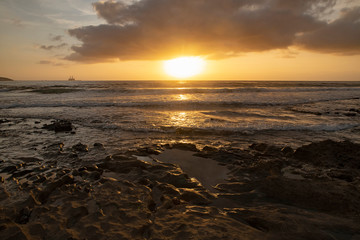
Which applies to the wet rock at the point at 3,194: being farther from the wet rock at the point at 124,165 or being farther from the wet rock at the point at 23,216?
Answer: the wet rock at the point at 124,165

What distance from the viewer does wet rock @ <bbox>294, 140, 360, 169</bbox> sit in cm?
512

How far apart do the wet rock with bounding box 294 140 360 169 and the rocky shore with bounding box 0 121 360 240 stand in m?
0.02

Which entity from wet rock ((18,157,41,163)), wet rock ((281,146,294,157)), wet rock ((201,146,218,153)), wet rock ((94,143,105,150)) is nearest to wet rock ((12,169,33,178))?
wet rock ((18,157,41,163))

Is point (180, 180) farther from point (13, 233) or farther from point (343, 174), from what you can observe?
point (343, 174)

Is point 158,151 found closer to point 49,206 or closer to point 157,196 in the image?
point 157,196

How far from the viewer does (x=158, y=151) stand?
20.7 feet

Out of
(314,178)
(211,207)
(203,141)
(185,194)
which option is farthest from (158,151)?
(314,178)

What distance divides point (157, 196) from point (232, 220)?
154 cm

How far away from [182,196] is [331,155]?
188 inches

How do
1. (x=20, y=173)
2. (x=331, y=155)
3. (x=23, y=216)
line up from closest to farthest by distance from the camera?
1. (x=23, y=216)
2. (x=20, y=173)
3. (x=331, y=155)

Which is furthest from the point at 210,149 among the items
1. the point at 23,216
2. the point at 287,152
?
the point at 23,216

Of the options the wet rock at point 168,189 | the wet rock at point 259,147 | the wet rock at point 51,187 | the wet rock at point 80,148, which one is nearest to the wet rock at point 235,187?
the wet rock at point 168,189

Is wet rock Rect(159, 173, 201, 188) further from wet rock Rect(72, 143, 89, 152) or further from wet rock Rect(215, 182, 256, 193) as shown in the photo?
wet rock Rect(72, 143, 89, 152)

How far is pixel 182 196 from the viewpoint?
3.80 m
